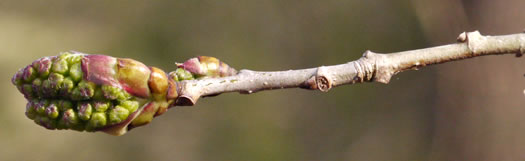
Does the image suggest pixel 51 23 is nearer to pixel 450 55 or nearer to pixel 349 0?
pixel 349 0

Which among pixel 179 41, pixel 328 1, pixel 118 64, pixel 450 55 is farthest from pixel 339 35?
pixel 118 64

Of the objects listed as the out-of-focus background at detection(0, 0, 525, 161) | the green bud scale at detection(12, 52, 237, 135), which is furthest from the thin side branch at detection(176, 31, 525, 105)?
the out-of-focus background at detection(0, 0, 525, 161)

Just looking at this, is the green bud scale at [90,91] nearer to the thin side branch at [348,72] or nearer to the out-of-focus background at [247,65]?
the thin side branch at [348,72]

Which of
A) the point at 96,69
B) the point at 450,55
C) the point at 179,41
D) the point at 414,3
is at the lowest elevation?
the point at 96,69

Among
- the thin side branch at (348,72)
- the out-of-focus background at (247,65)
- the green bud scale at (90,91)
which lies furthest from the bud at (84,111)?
the out-of-focus background at (247,65)

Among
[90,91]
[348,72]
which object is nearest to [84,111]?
[90,91]

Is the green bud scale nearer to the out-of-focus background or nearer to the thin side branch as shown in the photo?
the thin side branch

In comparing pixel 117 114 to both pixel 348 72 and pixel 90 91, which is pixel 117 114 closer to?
pixel 90 91
